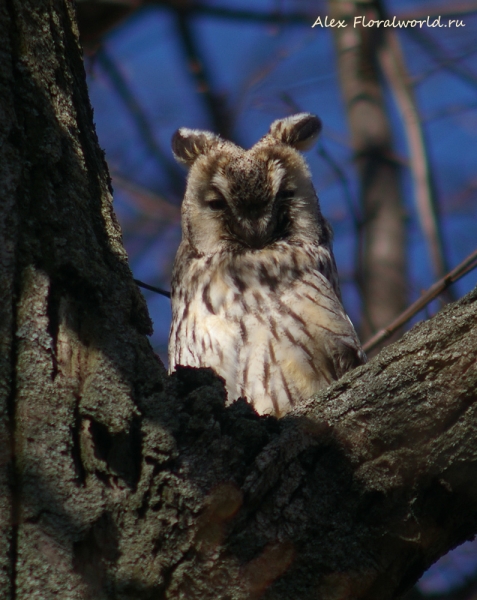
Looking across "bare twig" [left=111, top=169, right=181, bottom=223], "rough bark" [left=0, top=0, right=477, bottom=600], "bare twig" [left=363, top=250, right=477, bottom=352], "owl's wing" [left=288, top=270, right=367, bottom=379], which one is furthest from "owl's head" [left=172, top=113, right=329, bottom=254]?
"bare twig" [left=111, top=169, right=181, bottom=223]

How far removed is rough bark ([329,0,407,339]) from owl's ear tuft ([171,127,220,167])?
971mm

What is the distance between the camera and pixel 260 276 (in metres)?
2.68

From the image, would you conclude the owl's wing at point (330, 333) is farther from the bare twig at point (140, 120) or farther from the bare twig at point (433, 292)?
the bare twig at point (140, 120)

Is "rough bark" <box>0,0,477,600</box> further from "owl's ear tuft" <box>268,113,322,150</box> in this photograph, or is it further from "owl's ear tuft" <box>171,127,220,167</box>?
"owl's ear tuft" <box>268,113,322,150</box>

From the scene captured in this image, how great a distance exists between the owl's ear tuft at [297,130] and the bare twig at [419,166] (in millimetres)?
700

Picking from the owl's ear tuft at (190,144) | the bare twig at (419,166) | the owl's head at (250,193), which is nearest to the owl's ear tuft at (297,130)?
the owl's head at (250,193)

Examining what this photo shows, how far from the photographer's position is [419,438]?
1256 mm

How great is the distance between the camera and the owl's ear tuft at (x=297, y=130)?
314 centimetres

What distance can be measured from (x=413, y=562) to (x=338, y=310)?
4.54ft

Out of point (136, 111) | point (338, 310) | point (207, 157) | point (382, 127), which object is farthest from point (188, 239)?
point (136, 111)

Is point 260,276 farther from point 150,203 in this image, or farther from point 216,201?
point 150,203

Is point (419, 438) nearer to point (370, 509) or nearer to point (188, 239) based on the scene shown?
point (370, 509)

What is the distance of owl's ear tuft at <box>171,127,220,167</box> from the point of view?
3.10 meters

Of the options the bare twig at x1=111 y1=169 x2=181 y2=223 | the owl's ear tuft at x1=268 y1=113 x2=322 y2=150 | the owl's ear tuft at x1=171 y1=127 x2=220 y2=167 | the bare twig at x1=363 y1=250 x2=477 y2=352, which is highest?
the bare twig at x1=111 y1=169 x2=181 y2=223
